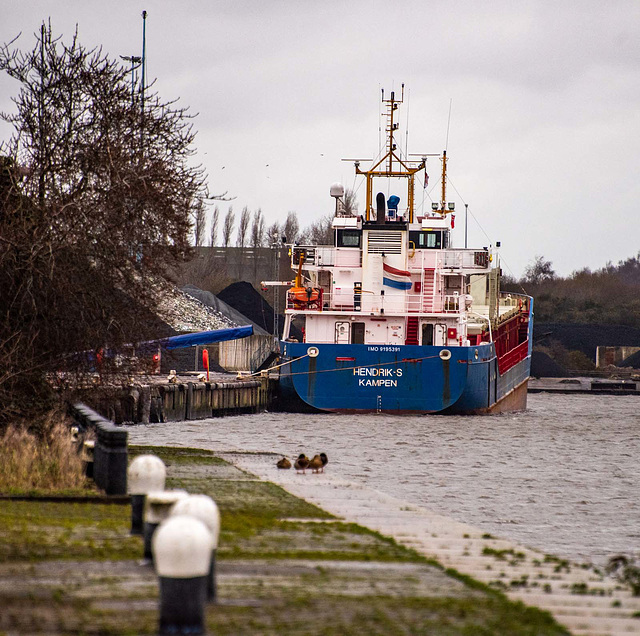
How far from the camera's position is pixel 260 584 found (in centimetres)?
772

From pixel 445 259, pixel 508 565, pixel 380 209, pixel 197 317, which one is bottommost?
pixel 508 565

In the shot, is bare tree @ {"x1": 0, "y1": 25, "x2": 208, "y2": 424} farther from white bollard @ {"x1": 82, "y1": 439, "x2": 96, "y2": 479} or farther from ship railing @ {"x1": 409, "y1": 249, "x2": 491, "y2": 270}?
ship railing @ {"x1": 409, "y1": 249, "x2": 491, "y2": 270}

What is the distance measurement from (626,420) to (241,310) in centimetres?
5175

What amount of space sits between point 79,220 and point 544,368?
70933mm

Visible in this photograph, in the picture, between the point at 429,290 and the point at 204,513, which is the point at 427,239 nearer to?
the point at 429,290

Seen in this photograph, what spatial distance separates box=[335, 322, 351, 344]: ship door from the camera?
137 feet

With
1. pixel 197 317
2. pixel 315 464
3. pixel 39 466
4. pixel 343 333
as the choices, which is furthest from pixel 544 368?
pixel 39 466

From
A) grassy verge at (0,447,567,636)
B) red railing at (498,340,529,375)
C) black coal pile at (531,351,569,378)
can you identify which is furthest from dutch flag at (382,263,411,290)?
black coal pile at (531,351,569,378)

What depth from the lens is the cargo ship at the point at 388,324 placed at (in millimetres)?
40750

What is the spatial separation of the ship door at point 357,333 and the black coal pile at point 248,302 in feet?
159

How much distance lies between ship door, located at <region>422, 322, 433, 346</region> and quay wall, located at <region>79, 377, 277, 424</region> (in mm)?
6452

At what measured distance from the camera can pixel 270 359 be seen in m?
49.0

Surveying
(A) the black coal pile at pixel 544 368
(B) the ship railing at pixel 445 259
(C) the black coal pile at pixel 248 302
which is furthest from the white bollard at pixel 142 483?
(C) the black coal pile at pixel 248 302

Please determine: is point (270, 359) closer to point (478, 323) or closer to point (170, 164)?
point (478, 323)
